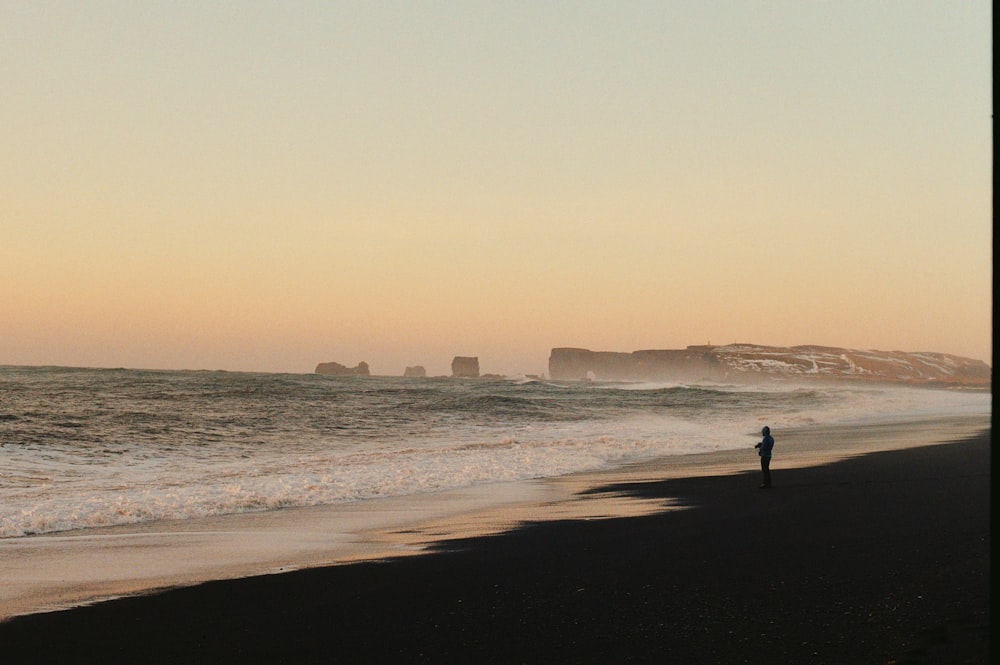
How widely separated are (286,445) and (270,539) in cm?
1853

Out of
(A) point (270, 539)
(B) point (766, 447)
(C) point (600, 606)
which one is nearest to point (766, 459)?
(B) point (766, 447)

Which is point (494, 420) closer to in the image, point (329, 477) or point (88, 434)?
point (88, 434)

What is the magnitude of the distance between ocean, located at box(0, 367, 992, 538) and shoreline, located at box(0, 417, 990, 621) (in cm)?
117

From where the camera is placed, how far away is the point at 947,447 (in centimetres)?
2364

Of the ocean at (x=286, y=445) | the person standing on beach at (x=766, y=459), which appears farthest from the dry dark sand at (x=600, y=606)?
the ocean at (x=286, y=445)

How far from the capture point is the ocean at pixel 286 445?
15.8 m

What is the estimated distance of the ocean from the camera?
15.8m

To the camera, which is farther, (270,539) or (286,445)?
(286,445)

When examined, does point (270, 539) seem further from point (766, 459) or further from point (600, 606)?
point (766, 459)

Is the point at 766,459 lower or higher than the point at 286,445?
higher

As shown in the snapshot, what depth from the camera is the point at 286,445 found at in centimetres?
2953

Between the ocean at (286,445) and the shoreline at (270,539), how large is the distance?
1173 millimetres

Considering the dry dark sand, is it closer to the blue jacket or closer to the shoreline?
the shoreline

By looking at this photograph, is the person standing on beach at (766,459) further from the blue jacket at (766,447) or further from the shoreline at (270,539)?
the shoreline at (270,539)
